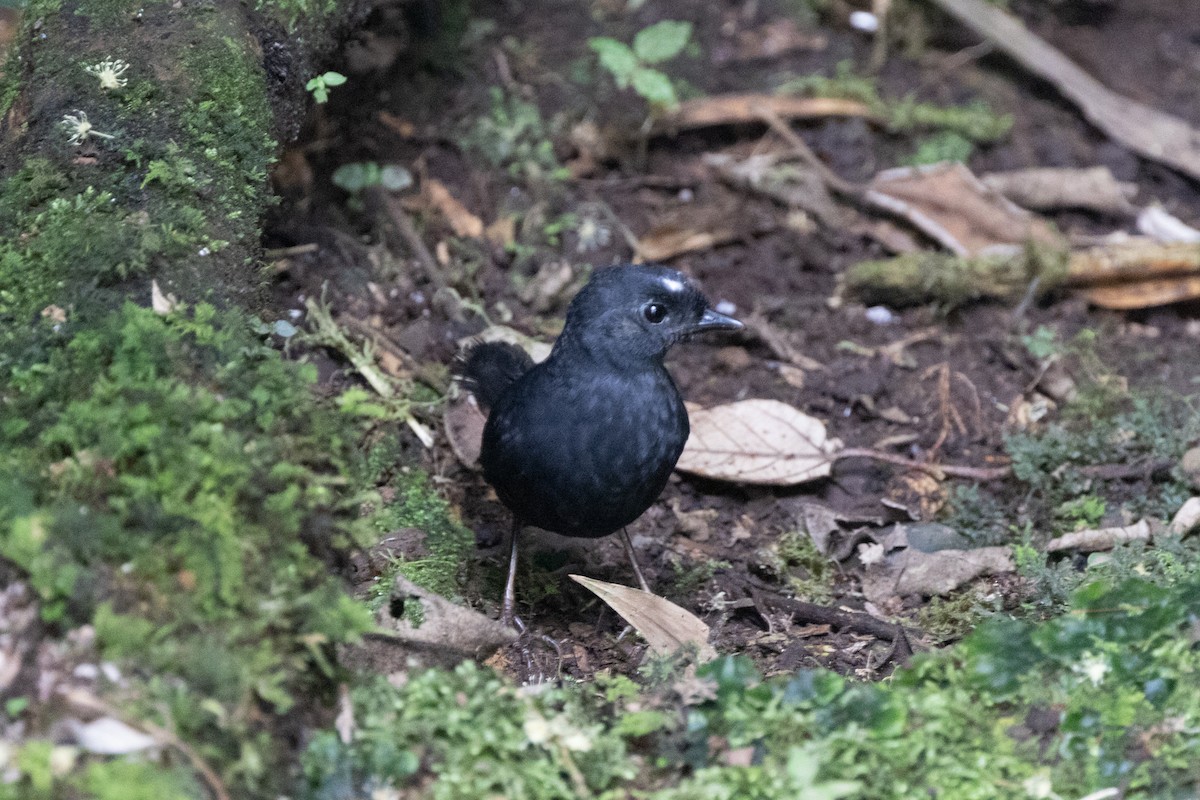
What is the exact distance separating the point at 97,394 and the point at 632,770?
171 centimetres

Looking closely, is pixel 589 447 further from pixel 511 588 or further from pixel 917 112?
pixel 917 112

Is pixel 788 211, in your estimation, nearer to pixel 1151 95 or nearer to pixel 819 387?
pixel 819 387

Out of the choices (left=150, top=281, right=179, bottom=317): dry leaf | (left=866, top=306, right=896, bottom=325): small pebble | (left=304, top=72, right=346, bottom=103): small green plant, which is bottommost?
(left=866, top=306, right=896, bottom=325): small pebble

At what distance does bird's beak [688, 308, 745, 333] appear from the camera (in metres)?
4.34

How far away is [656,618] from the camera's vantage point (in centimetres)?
392

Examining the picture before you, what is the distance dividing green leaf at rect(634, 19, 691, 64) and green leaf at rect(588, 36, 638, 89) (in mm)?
69

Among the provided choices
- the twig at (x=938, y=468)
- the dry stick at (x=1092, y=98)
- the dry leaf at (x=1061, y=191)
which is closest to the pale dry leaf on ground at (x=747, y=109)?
the dry leaf at (x=1061, y=191)

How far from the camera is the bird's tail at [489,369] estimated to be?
15.3 ft

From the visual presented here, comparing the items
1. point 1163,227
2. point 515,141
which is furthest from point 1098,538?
point 515,141

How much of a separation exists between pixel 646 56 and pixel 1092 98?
2872mm

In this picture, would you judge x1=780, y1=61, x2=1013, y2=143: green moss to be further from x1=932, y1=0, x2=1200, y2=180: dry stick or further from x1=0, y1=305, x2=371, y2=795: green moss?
x1=0, y1=305, x2=371, y2=795: green moss

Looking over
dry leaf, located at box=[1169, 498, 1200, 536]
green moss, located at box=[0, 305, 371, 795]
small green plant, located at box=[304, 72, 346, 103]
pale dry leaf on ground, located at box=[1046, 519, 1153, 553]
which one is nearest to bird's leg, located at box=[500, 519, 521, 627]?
green moss, located at box=[0, 305, 371, 795]

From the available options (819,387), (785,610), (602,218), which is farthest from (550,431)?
(602,218)

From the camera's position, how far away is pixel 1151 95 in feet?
23.6
